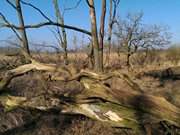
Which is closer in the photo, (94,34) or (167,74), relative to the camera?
(94,34)

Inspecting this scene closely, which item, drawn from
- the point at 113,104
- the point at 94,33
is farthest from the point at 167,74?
the point at 113,104

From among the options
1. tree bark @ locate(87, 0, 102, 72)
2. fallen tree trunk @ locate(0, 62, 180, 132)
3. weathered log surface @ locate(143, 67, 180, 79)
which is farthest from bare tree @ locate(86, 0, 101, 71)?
weathered log surface @ locate(143, 67, 180, 79)

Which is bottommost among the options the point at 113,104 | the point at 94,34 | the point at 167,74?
the point at 167,74

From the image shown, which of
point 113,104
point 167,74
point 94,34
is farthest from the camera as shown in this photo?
point 167,74

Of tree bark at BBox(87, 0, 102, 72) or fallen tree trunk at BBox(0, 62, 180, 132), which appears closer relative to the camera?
fallen tree trunk at BBox(0, 62, 180, 132)

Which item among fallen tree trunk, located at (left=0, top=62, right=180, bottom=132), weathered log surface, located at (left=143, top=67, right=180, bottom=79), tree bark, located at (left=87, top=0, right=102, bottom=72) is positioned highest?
tree bark, located at (left=87, top=0, right=102, bottom=72)

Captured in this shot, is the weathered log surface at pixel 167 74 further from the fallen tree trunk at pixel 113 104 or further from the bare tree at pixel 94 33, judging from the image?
the fallen tree trunk at pixel 113 104

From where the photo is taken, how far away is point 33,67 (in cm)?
750

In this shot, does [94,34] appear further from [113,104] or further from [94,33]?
[113,104]

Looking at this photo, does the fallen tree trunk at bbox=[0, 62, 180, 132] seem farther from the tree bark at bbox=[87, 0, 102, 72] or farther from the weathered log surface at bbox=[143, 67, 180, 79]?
the weathered log surface at bbox=[143, 67, 180, 79]

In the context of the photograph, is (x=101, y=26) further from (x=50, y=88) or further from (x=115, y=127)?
(x=115, y=127)

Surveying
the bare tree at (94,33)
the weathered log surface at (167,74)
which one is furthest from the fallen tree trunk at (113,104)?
the weathered log surface at (167,74)

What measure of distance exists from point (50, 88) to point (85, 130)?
2584 mm

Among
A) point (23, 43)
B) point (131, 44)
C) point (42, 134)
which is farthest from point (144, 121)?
point (131, 44)
